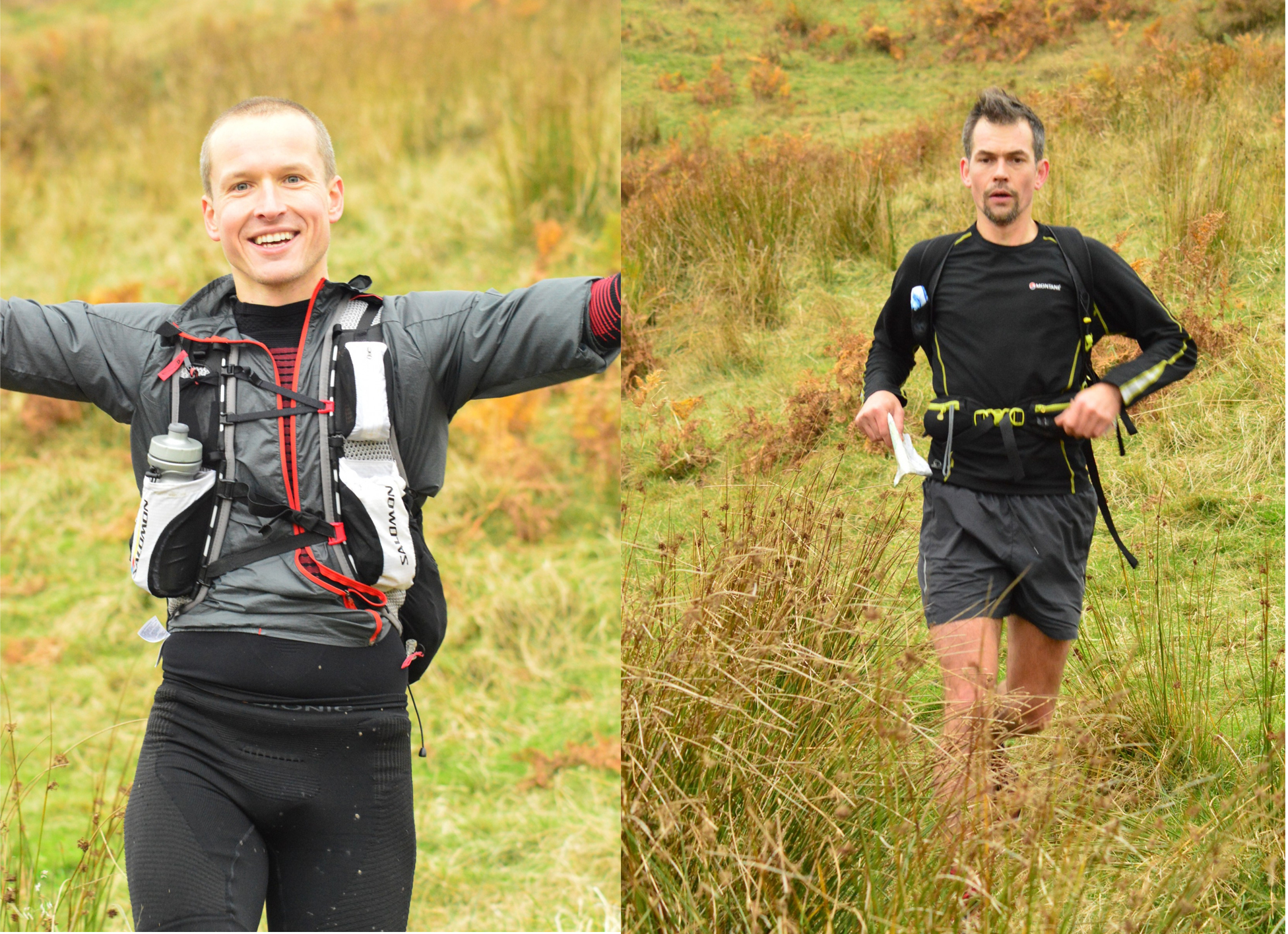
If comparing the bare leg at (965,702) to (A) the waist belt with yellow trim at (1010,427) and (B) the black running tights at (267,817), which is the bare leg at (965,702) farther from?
(B) the black running tights at (267,817)

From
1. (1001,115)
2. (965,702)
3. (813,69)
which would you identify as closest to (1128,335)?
(1001,115)

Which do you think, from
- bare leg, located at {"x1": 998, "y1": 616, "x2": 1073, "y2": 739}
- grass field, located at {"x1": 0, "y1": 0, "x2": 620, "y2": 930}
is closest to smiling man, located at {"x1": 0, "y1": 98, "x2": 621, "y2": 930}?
grass field, located at {"x1": 0, "y1": 0, "x2": 620, "y2": 930}

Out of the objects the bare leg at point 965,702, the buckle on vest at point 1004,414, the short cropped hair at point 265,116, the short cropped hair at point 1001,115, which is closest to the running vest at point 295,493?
the short cropped hair at point 265,116

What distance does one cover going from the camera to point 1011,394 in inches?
96.0

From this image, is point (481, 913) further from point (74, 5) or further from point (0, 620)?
point (74, 5)

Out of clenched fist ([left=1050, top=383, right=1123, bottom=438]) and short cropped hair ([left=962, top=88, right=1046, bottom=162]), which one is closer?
clenched fist ([left=1050, top=383, right=1123, bottom=438])

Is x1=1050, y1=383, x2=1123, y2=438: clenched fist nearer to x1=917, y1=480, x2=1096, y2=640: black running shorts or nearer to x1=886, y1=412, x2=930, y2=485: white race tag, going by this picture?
x1=917, y1=480, x2=1096, y2=640: black running shorts

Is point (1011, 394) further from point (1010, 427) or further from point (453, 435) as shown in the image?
point (453, 435)

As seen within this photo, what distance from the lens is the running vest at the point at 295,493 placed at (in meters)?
2.04

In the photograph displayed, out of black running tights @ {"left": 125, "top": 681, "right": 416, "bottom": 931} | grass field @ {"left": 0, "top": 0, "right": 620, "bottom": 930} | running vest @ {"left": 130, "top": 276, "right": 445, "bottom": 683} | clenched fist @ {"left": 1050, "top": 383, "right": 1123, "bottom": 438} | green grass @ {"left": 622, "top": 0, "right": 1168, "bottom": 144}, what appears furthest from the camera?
grass field @ {"left": 0, "top": 0, "right": 620, "bottom": 930}

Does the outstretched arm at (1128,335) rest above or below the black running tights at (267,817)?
above

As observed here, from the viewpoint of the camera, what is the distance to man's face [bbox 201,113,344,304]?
213cm

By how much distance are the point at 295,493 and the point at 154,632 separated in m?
0.36

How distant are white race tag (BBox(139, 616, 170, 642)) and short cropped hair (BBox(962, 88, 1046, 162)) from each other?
1874 millimetres
